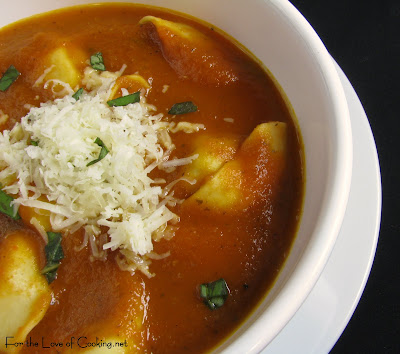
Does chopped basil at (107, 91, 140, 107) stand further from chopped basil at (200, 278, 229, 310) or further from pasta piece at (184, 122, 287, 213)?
chopped basil at (200, 278, 229, 310)

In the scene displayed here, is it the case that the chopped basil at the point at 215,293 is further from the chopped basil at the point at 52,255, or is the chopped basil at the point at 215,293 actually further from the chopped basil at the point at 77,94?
the chopped basil at the point at 77,94

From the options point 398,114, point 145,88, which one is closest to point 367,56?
point 398,114

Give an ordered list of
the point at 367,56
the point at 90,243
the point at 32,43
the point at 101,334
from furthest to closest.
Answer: the point at 367,56 < the point at 32,43 < the point at 90,243 < the point at 101,334

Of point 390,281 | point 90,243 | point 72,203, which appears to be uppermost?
point 72,203

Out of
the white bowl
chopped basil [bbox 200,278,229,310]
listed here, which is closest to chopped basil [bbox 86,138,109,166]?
chopped basil [bbox 200,278,229,310]

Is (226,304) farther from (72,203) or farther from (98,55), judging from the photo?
(98,55)

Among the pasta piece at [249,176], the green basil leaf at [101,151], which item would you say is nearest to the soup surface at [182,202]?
the pasta piece at [249,176]

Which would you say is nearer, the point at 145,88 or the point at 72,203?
the point at 72,203
